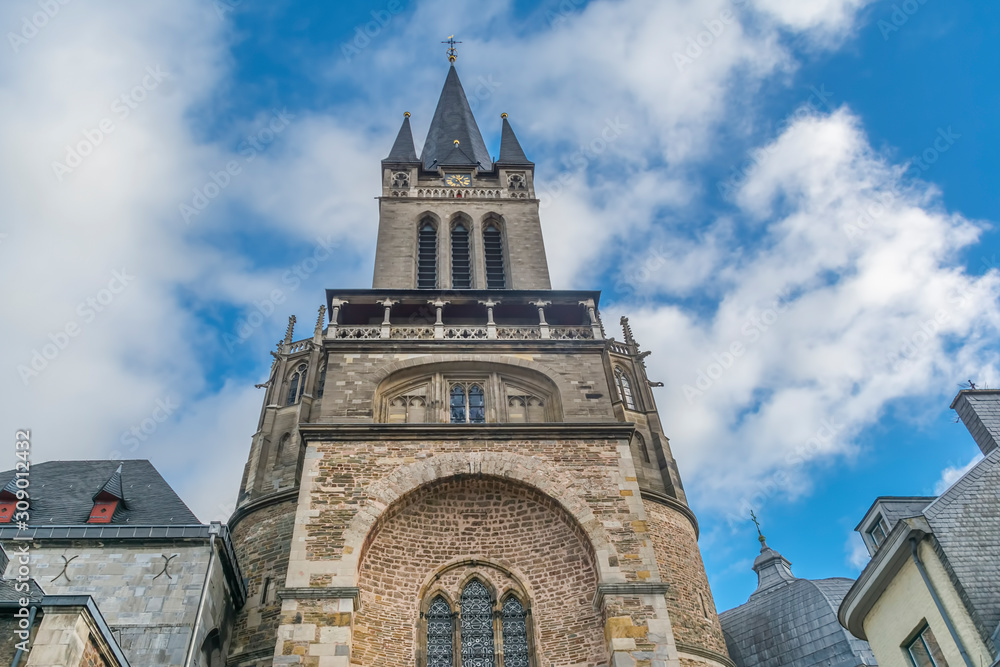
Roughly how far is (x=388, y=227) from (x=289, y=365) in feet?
17.8

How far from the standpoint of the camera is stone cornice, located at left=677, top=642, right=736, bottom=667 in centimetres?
1708

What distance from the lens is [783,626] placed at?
26.8 m

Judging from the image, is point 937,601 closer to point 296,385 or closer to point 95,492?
point 296,385

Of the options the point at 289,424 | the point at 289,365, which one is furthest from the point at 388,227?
the point at 289,424

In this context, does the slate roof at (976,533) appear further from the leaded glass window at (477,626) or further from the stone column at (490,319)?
the stone column at (490,319)

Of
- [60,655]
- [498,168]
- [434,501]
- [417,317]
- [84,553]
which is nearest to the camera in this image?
[60,655]

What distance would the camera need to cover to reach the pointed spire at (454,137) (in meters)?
31.3

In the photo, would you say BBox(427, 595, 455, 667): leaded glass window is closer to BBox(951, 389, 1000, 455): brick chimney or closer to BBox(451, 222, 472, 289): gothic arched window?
BBox(951, 389, 1000, 455): brick chimney

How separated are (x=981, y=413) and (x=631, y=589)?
800 centimetres

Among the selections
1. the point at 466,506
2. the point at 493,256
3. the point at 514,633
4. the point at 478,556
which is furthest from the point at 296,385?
the point at 514,633

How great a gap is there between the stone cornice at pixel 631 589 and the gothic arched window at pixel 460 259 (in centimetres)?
1226

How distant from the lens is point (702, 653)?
685 inches

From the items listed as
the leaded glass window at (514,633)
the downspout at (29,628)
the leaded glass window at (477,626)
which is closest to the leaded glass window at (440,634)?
the leaded glass window at (477,626)

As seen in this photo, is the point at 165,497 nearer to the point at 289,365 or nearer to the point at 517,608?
the point at 289,365
